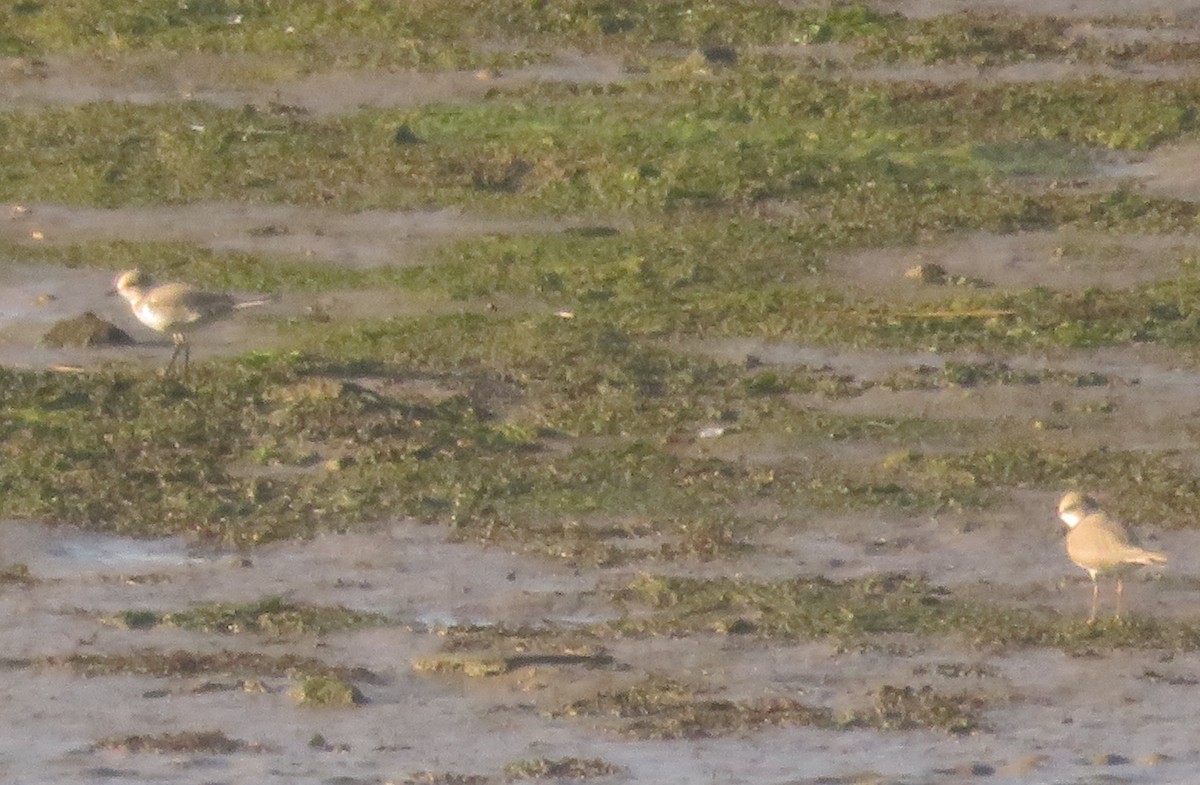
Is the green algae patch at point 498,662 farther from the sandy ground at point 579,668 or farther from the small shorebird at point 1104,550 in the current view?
the small shorebird at point 1104,550

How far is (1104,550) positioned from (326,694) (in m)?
2.62

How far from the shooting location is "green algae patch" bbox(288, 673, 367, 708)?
8836 millimetres

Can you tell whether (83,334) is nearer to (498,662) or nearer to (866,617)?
(498,662)

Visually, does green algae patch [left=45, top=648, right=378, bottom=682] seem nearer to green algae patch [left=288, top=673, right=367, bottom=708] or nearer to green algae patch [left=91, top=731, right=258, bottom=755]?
green algae patch [left=288, top=673, right=367, bottom=708]

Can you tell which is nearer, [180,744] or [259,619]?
[180,744]

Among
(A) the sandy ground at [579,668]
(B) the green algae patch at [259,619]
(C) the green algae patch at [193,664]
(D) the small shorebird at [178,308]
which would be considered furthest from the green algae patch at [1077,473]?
(D) the small shorebird at [178,308]

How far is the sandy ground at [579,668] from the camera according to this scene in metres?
8.44

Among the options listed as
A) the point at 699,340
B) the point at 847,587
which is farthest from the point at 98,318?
the point at 847,587

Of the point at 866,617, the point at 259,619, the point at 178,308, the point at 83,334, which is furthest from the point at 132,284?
the point at 866,617

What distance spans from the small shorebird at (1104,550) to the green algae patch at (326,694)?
8.15ft

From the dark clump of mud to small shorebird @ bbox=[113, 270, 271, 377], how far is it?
141mm

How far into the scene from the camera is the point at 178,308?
12.3 metres

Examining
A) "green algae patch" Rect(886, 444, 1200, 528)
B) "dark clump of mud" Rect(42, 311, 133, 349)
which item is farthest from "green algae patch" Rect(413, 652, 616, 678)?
"dark clump of mud" Rect(42, 311, 133, 349)

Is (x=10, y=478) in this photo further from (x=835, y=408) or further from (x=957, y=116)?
(x=957, y=116)
